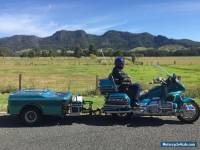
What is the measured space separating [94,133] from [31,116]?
79.5 inches

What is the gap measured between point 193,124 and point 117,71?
2287 mm

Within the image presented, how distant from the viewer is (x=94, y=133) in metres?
9.23

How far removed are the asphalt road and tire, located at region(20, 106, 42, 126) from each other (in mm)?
183

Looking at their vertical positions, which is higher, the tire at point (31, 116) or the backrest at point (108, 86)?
the backrest at point (108, 86)

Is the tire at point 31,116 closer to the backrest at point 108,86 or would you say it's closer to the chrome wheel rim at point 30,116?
the chrome wheel rim at point 30,116

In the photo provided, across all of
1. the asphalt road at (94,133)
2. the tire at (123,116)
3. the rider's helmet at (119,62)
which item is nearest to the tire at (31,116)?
the asphalt road at (94,133)

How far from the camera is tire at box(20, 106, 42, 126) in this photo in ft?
34.1

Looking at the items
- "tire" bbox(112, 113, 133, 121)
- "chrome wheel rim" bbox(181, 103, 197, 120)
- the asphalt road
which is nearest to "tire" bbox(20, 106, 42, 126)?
the asphalt road

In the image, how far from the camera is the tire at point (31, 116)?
1039cm

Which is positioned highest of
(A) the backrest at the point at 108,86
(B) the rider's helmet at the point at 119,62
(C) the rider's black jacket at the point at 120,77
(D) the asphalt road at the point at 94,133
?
(B) the rider's helmet at the point at 119,62

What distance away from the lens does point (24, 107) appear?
10.5 metres

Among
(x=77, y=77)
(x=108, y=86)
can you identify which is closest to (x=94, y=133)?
(x=108, y=86)

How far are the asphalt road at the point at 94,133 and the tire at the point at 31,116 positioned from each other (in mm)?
183

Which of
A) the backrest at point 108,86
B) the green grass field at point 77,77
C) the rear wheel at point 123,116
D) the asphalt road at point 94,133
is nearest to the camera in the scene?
the asphalt road at point 94,133
